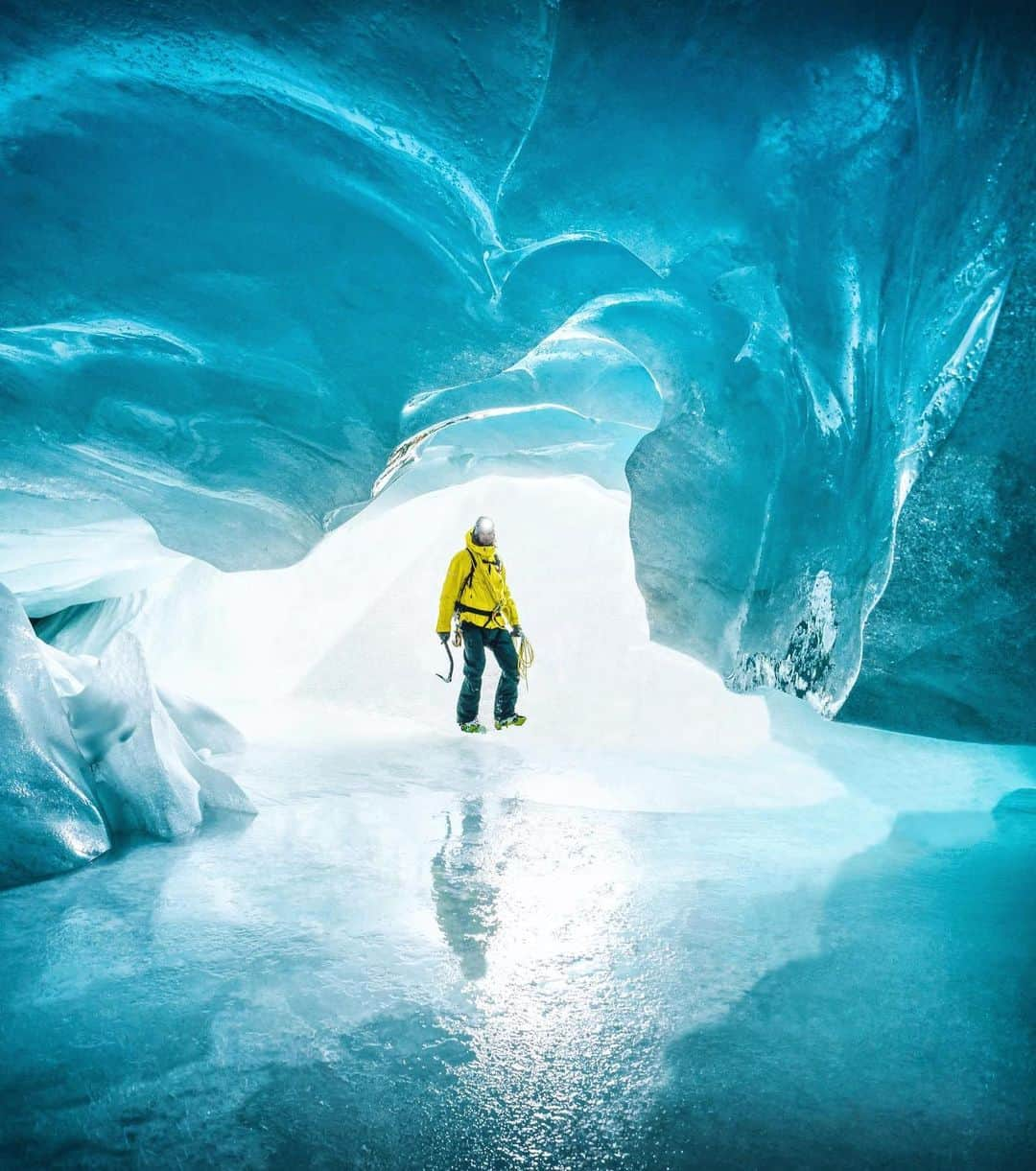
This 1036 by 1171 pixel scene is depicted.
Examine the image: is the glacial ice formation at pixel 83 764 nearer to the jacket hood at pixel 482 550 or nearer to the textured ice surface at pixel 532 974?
the textured ice surface at pixel 532 974

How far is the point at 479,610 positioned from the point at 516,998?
368 cm

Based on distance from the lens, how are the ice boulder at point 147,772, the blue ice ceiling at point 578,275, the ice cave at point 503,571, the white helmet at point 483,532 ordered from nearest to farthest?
1. the ice cave at point 503,571
2. the blue ice ceiling at point 578,275
3. the ice boulder at point 147,772
4. the white helmet at point 483,532

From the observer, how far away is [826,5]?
3326 mm

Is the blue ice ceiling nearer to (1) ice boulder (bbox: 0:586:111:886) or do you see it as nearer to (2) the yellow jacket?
(2) the yellow jacket

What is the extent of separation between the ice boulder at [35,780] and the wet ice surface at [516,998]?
145 mm

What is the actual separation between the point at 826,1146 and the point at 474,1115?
67 cm

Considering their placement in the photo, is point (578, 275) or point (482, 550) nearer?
point (578, 275)

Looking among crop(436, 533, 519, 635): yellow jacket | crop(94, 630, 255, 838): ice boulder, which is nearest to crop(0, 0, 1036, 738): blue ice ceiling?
crop(436, 533, 519, 635): yellow jacket

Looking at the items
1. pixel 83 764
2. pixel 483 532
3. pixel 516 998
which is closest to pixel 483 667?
pixel 483 532

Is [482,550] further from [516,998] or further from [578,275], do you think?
[516,998]

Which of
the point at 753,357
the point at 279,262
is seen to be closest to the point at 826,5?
the point at 753,357

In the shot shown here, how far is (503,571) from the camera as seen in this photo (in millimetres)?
5715

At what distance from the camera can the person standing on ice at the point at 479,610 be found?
18.2ft

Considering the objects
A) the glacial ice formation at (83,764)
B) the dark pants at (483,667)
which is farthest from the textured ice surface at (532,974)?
the dark pants at (483,667)
